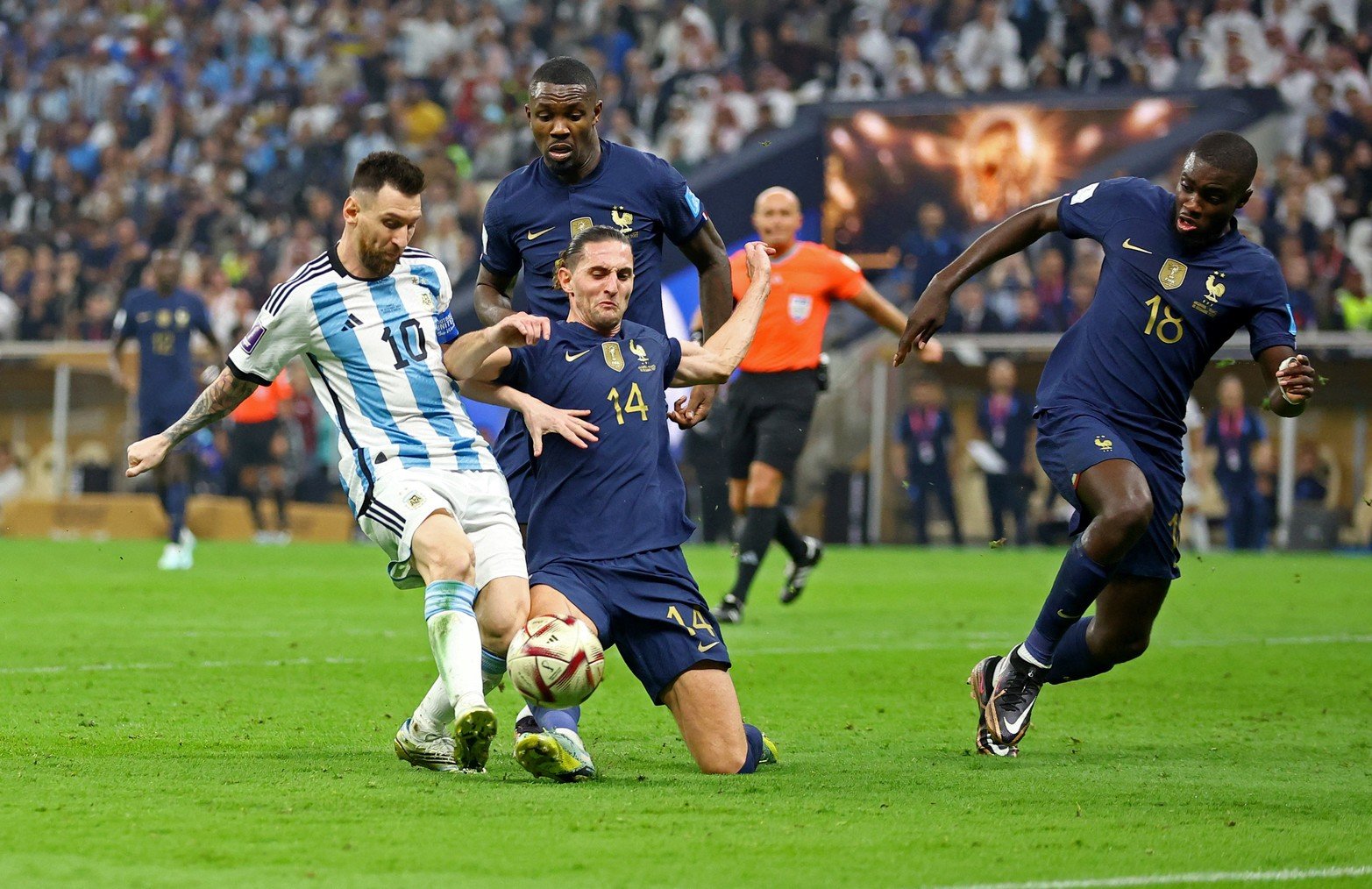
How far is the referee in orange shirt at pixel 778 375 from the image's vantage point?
37.7ft

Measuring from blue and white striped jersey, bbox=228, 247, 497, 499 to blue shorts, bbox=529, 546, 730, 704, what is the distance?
0.48 meters

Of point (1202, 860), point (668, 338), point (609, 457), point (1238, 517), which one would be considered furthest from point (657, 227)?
point (1238, 517)

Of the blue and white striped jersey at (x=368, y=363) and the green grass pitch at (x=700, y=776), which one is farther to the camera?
the blue and white striped jersey at (x=368, y=363)

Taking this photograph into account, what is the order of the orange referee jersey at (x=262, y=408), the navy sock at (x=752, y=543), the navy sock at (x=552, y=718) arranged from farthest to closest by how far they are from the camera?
the orange referee jersey at (x=262, y=408) → the navy sock at (x=752, y=543) → the navy sock at (x=552, y=718)

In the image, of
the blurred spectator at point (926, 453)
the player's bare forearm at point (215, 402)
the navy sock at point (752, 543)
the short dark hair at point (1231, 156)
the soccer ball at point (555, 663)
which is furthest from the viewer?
the blurred spectator at point (926, 453)

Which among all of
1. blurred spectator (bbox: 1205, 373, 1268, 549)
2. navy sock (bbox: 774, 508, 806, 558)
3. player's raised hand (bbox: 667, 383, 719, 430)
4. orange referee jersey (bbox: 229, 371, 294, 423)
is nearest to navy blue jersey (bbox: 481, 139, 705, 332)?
player's raised hand (bbox: 667, 383, 719, 430)

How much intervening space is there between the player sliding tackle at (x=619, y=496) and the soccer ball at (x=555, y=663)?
136 millimetres

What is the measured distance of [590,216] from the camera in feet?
22.1

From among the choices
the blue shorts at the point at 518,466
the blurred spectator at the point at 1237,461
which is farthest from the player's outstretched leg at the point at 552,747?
the blurred spectator at the point at 1237,461

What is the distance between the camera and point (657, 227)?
22.7 ft

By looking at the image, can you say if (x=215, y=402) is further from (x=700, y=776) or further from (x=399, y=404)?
(x=700, y=776)

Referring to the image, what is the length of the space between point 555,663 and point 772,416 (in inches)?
245

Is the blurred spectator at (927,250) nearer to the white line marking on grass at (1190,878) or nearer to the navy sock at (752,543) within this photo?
the navy sock at (752,543)

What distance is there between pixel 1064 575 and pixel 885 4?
1790 cm
